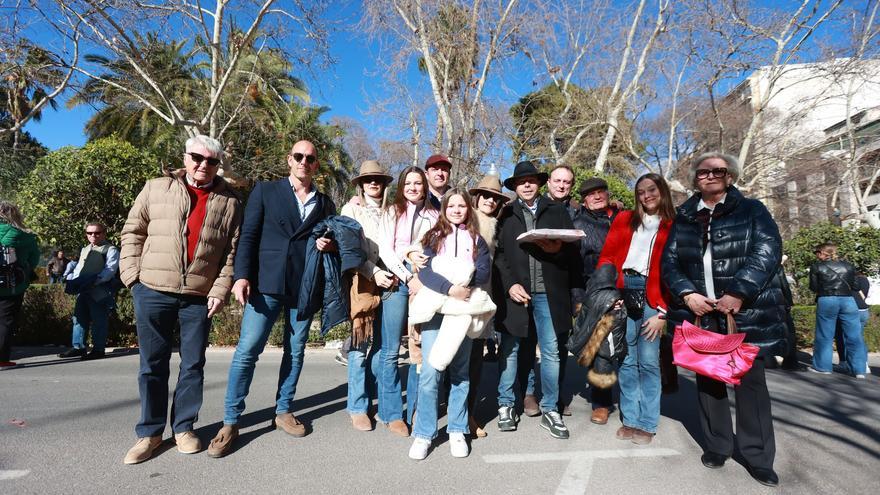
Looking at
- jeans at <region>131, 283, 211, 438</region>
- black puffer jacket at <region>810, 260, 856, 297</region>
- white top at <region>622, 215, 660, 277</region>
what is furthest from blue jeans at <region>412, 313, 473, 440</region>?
black puffer jacket at <region>810, 260, 856, 297</region>

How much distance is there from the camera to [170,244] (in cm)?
308

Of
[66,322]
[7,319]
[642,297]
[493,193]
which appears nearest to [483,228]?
[493,193]

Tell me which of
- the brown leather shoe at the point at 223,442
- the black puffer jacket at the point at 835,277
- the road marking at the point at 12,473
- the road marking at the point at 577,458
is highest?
the black puffer jacket at the point at 835,277

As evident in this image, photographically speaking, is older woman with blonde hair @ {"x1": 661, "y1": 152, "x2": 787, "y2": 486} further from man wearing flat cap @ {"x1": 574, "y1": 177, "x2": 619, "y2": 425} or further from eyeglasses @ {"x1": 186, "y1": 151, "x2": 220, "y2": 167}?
eyeglasses @ {"x1": 186, "y1": 151, "x2": 220, "y2": 167}

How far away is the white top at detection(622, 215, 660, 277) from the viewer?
3.53 meters

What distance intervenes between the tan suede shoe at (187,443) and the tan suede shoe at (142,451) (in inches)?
5.3

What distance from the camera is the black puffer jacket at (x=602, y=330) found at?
3.48 meters

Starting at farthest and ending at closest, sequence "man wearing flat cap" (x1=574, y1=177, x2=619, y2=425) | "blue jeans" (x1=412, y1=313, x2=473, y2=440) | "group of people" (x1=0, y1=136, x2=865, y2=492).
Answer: "man wearing flat cap" (x1=574, y1=177, x2=619, y2=425)
"blue jeans" (x1=412, y1=313, x2=473, y2=440)
"group of people" (x1=0, y1=136, x2=865, y2=492)

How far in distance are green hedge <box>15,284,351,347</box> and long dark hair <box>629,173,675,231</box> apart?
535cm

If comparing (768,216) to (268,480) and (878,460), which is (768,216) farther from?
(268,480)

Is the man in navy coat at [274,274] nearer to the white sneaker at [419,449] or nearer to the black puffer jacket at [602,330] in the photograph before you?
the white sneaker at [419,449]

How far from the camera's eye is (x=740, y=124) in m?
15.4

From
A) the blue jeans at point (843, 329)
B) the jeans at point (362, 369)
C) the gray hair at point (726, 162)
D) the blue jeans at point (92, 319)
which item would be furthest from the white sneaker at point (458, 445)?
the blue jeans at point (843, 329)

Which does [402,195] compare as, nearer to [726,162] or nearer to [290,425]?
[290,425]
